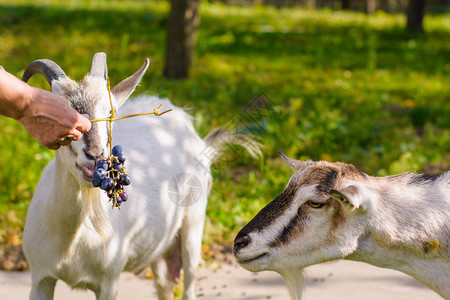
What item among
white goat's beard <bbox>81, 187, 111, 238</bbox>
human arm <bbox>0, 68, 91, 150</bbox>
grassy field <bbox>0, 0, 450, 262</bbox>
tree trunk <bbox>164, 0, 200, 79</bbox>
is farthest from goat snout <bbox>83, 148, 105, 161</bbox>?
tree trunk <bbox>164, 0, 200, 79</bbox>

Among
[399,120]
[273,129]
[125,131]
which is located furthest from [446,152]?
[125,131]

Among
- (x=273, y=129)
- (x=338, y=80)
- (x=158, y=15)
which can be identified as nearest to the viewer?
(x=273, y=129)

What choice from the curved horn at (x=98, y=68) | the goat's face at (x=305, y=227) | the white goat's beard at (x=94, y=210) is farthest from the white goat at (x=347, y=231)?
the curved horn at (x=98, y=68)

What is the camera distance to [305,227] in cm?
281

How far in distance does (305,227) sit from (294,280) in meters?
0.38

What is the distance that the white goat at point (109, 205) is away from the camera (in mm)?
2979

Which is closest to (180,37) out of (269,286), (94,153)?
(269,286)

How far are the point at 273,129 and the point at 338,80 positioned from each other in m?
2.69

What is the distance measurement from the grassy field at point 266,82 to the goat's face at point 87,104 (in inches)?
52.6

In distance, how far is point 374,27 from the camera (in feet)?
44.4

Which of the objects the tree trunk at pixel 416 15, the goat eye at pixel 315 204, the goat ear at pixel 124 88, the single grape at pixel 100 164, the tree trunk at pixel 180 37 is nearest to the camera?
the single grape at pixel 100 164

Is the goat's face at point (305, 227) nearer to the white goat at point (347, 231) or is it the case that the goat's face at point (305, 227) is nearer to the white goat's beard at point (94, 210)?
the white goat at point (347, 231)

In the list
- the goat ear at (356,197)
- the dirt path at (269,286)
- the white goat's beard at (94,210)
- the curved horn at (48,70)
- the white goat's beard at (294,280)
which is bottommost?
the dirt path at (269,286)

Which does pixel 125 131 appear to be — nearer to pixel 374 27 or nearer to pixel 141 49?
pixel 141 49
